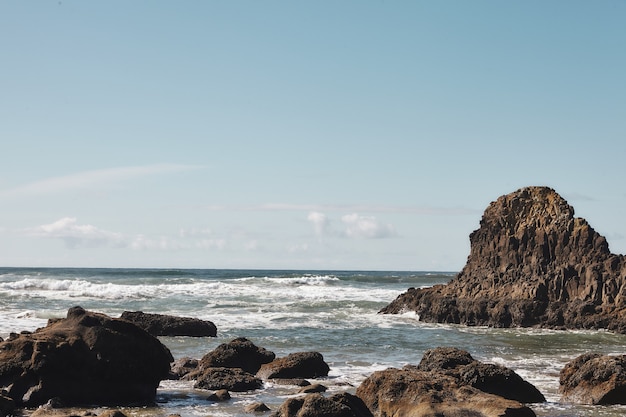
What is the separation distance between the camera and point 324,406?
14594 millimetres

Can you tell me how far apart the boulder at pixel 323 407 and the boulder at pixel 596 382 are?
5893mm

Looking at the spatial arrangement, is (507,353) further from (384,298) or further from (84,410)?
(384,298)

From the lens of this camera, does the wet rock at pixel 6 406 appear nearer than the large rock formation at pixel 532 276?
Yes

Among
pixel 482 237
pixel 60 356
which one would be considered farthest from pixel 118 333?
pixel 482 237

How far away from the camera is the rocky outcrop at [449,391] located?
14602 millimetres

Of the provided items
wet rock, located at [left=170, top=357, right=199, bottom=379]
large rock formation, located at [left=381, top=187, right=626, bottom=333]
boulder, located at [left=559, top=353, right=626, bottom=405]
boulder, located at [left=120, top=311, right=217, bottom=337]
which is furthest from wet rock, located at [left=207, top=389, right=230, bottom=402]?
large rock formation, located at [left=381, top=187, right=626, bottom=333]

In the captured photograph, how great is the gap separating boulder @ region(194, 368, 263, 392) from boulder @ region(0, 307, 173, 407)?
55.4 inches

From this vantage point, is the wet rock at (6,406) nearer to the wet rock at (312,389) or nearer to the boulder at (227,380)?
the boulder at (227,380)

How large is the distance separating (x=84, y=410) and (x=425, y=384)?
7340 mm

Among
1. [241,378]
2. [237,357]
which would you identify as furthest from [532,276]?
[241,378]

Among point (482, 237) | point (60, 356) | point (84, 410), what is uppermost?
point (482, 237)

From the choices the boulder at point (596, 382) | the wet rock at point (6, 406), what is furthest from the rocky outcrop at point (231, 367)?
the boulder at point (596, 382)

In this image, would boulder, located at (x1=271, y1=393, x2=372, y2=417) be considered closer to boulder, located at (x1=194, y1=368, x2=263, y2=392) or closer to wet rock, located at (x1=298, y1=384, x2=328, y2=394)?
wet rock, located at (x1=298, y1=384, x2=328, y2=394)

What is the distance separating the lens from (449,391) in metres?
15.6
